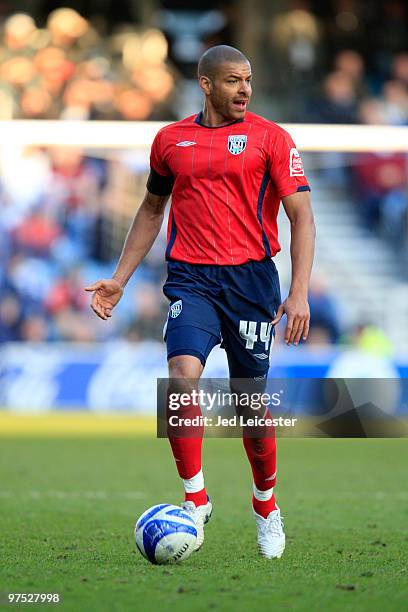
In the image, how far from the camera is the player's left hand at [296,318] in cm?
534

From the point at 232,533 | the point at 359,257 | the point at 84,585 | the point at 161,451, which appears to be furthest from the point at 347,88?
the point at 84,585

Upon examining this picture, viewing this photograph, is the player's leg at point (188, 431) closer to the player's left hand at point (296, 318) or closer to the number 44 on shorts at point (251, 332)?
the number 44 on shorts at point (251, 332)

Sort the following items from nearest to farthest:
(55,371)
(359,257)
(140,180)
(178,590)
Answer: (178,590) → (55,371) → (140,180) → (359,257)

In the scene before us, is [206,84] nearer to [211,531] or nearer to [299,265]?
[299,265]

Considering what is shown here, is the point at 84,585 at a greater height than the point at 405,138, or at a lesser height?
greater

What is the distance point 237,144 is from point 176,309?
82cm

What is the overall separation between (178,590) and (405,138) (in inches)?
346

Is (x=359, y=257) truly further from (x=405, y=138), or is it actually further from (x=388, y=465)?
(x=388, y=465)

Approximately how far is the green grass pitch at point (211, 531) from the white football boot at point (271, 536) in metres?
0.06

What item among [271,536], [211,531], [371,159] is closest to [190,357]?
[271,536]

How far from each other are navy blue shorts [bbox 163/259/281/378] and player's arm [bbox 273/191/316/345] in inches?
4.5

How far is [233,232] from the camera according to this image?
5.63 m

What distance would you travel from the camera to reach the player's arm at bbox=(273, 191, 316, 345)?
5.37m

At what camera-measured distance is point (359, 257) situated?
18984 millimetres
